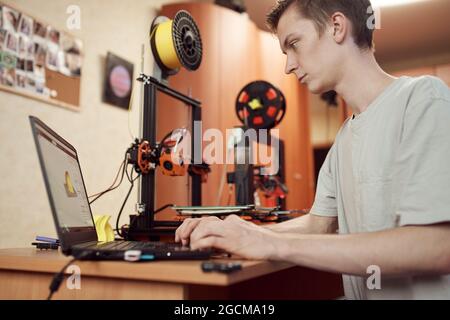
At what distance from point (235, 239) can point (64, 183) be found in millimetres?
456

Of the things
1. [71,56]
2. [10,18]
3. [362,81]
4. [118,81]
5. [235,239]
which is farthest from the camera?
[118,81]

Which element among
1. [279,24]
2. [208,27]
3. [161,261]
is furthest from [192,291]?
[208,27]

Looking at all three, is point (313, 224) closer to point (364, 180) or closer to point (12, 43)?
point (364, 180)

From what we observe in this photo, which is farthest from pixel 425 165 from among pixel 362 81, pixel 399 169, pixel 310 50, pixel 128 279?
pixel 128 279

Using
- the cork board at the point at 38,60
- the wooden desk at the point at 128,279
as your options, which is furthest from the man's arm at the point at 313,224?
the cork board at the point at 38,60

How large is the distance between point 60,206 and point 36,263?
118mm

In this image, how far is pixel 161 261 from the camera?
27.9 inches

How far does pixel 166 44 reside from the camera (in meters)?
1.54

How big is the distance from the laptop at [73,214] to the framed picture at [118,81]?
1369mm

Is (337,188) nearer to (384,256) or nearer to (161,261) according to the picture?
(384,256)

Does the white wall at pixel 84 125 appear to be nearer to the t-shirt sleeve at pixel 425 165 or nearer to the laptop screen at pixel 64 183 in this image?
the laptop screen at pixel 64 183

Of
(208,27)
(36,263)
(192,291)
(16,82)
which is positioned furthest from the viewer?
(208,27)

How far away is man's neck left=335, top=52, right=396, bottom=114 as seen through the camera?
1032 millimetres
